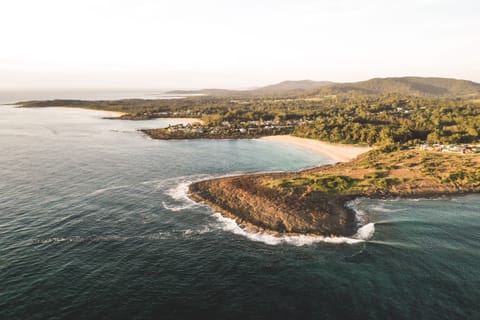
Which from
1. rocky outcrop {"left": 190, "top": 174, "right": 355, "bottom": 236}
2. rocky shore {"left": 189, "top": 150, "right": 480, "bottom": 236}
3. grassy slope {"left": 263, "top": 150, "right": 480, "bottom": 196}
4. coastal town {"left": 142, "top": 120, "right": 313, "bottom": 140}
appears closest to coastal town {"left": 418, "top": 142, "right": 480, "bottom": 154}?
rocky shore {"left": 189, "top": 150, "right": 480, "bottom": 236}

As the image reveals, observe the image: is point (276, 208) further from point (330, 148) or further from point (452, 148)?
point (452, 148)

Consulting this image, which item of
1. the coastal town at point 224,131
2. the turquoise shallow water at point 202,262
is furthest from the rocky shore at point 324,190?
the coastal town at point 224,131

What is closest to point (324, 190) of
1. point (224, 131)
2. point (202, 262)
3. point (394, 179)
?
point (394, 179)

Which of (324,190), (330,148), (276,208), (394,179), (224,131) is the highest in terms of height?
(224,131)

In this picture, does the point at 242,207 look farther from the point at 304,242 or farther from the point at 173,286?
the point at 173,286

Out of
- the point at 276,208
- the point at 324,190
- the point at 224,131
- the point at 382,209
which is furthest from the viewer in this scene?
the point at 224,131

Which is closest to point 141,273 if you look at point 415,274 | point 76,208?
point 76,208

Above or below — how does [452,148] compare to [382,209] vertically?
above
